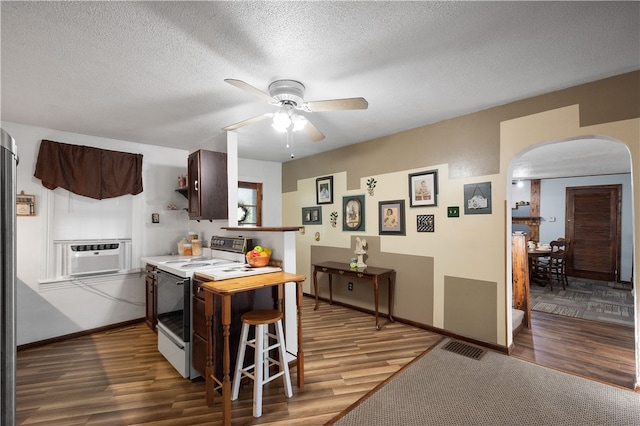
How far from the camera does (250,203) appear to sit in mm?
5133

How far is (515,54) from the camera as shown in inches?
73.8

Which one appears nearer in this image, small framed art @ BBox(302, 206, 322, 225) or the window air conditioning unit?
the window air conditioning unit

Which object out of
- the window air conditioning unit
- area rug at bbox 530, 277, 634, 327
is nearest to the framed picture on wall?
area rug at bbox 530, 277, 634, 327

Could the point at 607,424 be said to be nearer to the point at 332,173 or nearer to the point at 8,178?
the point at 8,178

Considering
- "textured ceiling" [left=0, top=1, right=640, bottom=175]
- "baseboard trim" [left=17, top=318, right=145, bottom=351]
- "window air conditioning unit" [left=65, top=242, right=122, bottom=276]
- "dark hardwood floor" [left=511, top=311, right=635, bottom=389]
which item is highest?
"textured ceiling" [left=0, top=1, right=640, bottom=175]

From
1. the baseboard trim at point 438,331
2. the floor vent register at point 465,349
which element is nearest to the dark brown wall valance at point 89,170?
the baseboard trim at point 438,331

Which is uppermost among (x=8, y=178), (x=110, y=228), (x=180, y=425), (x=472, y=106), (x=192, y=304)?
(x=472, y=106)

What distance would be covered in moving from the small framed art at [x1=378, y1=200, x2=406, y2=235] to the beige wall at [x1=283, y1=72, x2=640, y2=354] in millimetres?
78

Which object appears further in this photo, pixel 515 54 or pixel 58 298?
pixel 58 298

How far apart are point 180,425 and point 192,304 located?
2.72ft

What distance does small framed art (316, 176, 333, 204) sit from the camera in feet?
14.7

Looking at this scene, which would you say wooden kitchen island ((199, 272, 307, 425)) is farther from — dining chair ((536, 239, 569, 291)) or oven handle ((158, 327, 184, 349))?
dining chair ((536, 239, 569, 291))

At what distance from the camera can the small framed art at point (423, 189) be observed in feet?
10.7

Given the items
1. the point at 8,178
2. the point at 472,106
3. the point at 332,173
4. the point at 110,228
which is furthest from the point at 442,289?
the point at 110,228
